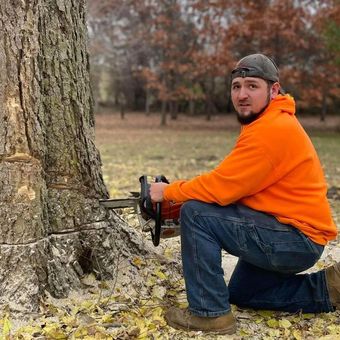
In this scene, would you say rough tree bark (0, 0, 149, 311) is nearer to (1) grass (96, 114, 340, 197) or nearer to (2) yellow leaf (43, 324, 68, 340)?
(2) yellow leaf (43, 324, 68, 340)

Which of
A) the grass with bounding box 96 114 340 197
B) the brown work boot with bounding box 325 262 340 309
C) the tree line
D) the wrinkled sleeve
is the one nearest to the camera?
the wrinkled sleeve

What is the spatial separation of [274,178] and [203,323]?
0.96m

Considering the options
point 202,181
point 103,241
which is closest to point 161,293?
point 103,241

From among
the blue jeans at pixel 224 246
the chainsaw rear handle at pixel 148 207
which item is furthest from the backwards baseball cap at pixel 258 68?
the chainsaw rear handle at pixel 148 207

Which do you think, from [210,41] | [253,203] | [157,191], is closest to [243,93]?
[253,203]

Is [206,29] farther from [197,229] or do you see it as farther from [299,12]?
[197,229]

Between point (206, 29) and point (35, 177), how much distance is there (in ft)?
76.6

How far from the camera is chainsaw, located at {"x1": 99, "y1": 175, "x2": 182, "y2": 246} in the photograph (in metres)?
3.18

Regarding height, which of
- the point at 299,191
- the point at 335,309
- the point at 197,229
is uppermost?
the point at 299,191

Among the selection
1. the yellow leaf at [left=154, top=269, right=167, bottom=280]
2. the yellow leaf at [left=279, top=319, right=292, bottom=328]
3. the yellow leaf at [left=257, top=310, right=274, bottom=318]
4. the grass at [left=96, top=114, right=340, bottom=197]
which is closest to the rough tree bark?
the yellow leaf at [left=154, top=269, right=167, bottom=280]

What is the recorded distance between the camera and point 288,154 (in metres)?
2.91

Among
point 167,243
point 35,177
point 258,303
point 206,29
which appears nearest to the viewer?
point 35,177

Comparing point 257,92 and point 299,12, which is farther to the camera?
point 299,12

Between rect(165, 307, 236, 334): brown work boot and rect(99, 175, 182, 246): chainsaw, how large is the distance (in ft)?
1.59
